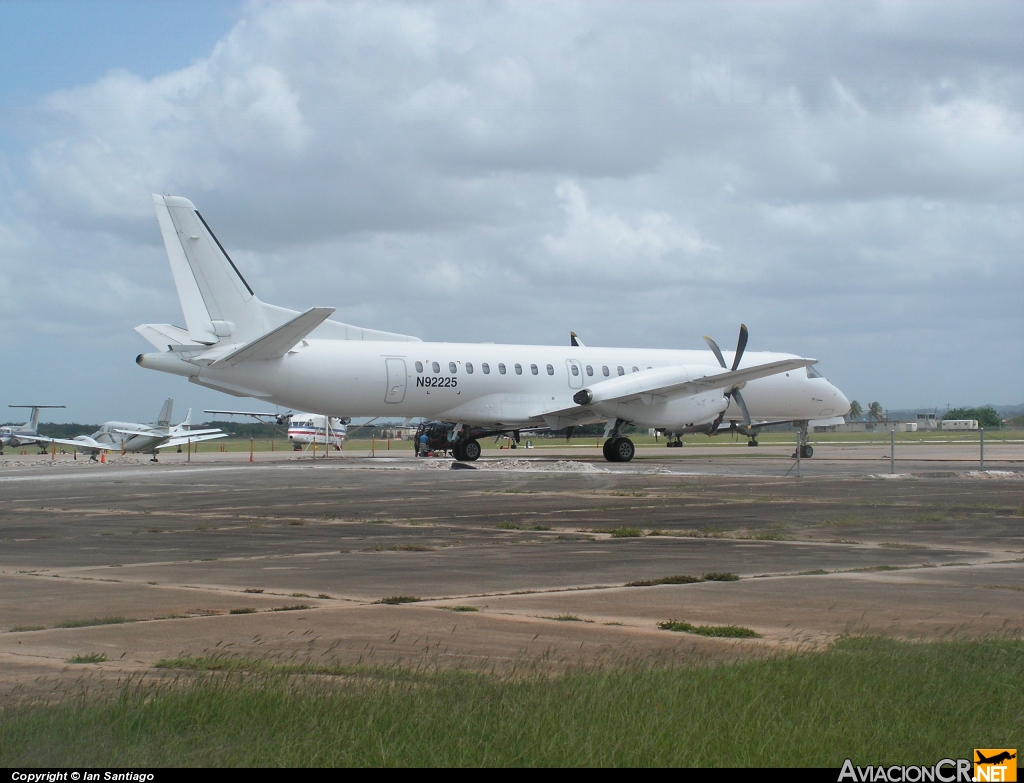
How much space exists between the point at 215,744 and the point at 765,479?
76.7 ft

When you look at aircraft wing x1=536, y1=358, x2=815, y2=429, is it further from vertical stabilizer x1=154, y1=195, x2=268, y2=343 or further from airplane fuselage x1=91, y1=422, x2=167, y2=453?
airplane fuselage x1=91, y1=422, x2=167, y2=453

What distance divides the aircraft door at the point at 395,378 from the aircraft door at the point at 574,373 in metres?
6.80

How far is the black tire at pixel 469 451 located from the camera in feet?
127

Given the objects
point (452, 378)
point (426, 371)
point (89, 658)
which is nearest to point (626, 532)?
point (89, 658)

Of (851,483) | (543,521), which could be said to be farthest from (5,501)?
(851,483)

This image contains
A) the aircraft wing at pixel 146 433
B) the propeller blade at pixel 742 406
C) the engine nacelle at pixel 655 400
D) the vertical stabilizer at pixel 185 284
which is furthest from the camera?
the aircraft wing at pixel 146 433

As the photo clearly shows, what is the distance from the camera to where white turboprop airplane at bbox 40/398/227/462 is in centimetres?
5903

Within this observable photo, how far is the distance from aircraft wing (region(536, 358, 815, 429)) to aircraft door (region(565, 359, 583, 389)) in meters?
0.99

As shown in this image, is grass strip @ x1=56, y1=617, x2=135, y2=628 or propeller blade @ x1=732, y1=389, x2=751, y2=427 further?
propeller blade @ x1=732, y1=389, x2=751, y2=427

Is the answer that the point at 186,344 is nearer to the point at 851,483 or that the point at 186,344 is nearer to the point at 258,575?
the point at 851,483

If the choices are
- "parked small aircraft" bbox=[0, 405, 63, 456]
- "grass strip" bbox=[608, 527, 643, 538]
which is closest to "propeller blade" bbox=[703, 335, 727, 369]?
"grass strip" bbox=[608, 527, 643, 538]

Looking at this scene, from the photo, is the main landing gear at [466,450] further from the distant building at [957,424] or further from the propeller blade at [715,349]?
the distant building at [957,424]

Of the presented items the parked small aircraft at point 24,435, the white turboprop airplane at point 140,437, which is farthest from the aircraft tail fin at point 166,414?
the parked small aircraft at point 24,435

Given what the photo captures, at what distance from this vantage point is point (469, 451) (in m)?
38.7
